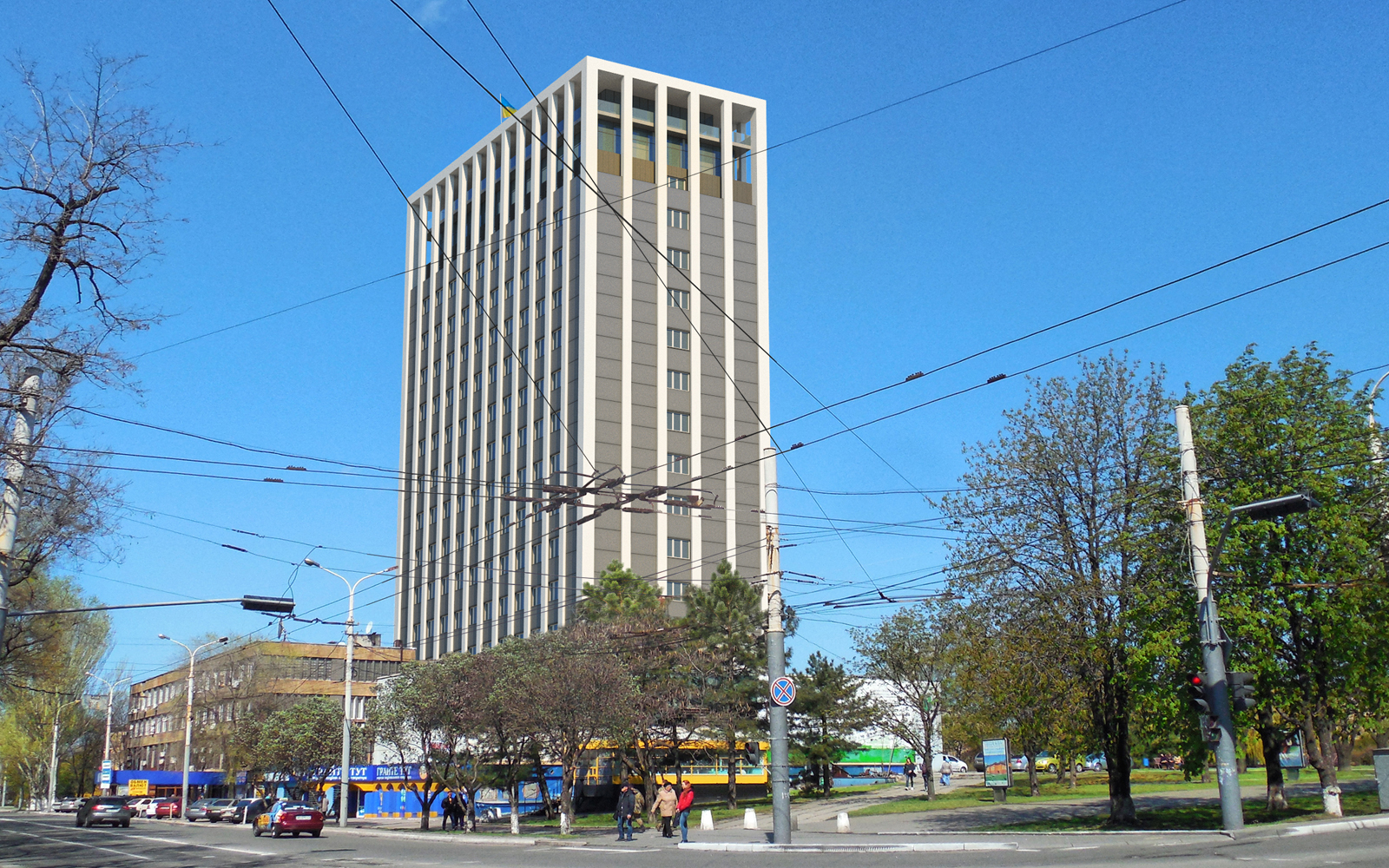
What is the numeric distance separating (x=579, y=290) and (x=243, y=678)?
1445 inches

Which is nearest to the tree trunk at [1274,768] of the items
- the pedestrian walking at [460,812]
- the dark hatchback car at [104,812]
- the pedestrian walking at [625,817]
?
the pedestrian walking at [625,817]

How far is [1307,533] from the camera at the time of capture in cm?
2734

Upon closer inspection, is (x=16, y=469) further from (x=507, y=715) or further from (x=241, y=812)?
(x=241, y=812)

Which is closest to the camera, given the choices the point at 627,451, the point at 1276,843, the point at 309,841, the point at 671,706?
the point at 1276,843

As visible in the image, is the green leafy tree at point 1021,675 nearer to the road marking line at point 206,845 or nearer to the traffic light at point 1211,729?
the traffic light at point 1211,729

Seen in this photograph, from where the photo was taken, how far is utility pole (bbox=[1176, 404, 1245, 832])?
76.1 ft

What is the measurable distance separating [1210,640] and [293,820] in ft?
108

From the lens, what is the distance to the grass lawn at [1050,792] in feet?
140

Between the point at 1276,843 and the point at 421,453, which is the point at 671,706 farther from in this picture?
the point at 421,453

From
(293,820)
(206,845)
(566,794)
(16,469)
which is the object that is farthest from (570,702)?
Result: (16,469)

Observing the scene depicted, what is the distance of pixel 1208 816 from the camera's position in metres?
29.7

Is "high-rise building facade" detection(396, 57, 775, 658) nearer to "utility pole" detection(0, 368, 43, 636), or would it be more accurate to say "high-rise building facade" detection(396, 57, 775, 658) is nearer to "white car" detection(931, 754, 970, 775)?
"white car" detection(931, 754, 970, 775)

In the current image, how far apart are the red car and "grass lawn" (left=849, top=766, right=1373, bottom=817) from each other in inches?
1783

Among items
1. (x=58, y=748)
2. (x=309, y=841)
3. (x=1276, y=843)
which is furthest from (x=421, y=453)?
(x=1276, y=843)
